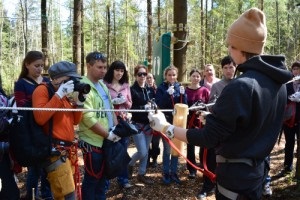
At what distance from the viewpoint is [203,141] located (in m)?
1.87

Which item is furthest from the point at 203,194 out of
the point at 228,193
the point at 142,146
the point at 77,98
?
the point at 228,193

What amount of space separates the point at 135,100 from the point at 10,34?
52775 mm

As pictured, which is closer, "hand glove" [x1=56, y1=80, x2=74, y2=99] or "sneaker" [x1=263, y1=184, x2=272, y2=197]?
"hand glove" [x1=56, y1=80, x2=74, y2=99]

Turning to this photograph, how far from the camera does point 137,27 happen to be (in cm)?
3325

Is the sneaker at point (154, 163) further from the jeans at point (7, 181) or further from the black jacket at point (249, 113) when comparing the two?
the black jacket at point (249, 113)

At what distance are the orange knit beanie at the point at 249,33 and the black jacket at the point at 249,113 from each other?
3.5 inches

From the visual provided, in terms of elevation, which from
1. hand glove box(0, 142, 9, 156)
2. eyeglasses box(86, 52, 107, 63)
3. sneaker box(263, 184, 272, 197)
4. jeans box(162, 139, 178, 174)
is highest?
eyeglasses box(86, 52, 107, 63)

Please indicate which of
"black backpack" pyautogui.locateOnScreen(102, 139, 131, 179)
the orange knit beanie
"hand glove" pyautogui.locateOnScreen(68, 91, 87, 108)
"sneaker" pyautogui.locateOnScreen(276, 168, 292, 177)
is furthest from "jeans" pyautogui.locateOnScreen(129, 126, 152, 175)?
the orange knit beanie

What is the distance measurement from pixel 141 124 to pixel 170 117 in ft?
1.59

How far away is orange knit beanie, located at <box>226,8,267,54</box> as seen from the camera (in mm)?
1927

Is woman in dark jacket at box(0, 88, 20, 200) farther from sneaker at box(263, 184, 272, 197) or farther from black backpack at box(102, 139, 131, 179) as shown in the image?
sneaker at box(263, 184, 272, 197)

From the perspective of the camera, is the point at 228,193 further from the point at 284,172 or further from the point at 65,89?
the point at 284,172

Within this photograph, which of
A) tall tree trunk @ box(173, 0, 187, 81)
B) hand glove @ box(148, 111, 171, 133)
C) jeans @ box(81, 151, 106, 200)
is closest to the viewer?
hand glove @ box(148, 111, 171, 133)

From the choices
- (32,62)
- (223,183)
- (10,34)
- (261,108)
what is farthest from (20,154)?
(10,34)
